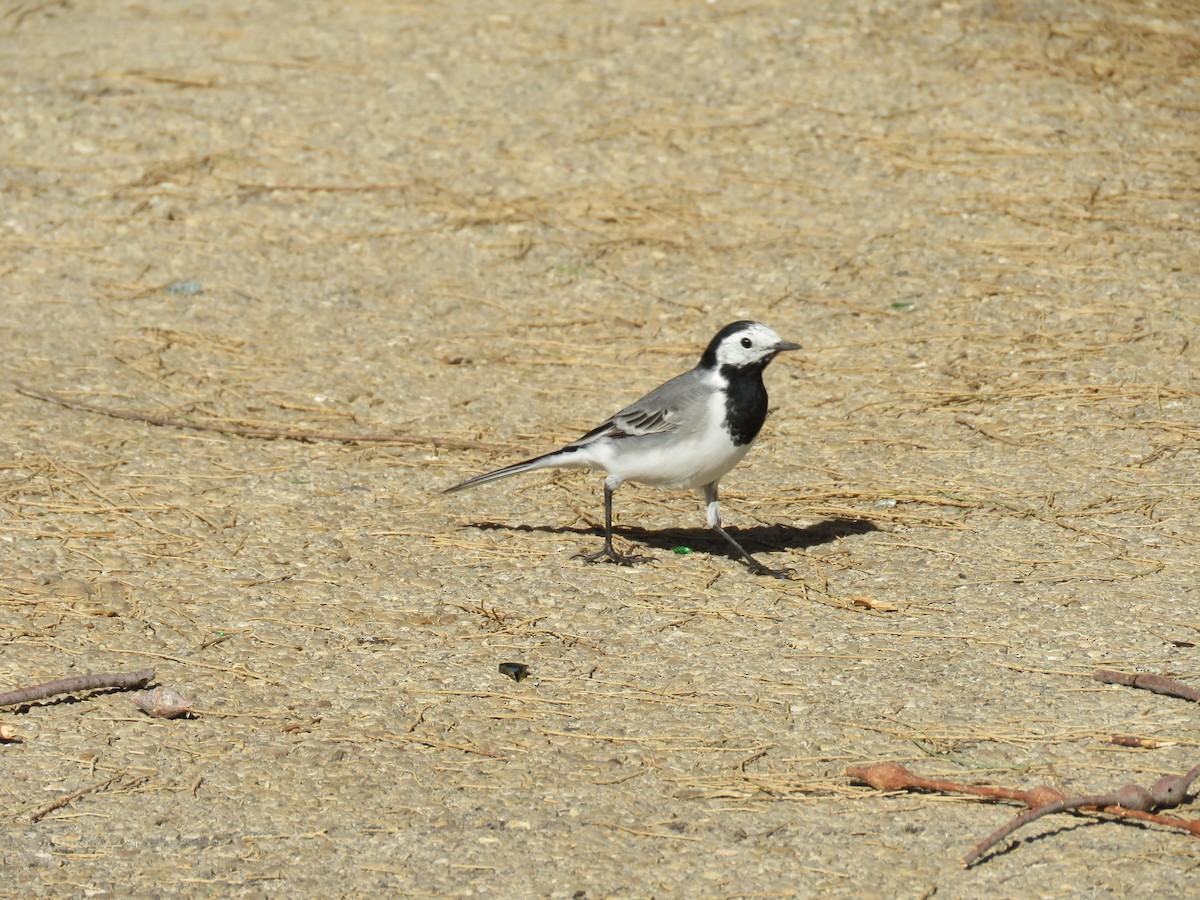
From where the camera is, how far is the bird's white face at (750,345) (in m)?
6.06

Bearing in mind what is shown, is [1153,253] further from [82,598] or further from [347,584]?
[82,598]

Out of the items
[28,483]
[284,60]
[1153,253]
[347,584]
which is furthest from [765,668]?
[284,60]

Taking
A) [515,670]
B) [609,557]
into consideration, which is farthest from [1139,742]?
[609,557]

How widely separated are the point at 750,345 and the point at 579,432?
142 cm

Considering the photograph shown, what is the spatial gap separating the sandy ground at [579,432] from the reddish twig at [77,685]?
7cm

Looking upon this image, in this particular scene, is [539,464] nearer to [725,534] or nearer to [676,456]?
[676,456]

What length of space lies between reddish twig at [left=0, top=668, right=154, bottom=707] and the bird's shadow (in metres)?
1.84

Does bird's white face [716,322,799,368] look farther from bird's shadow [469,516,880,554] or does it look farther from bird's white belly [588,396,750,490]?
bird's shadow [469,516,880,554]

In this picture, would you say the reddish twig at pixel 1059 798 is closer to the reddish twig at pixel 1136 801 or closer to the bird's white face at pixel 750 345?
the reddish twig at pixel 1136 801

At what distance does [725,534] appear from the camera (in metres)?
6.12

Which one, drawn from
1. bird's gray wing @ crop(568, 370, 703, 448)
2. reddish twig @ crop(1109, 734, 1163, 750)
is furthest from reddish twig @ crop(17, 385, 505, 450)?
reddish twig @ crop(1109, 734, 1163, 750)

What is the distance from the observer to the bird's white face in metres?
6.06

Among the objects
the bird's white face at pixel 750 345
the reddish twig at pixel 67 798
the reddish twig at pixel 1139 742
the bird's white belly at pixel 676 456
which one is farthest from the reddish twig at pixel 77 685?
the reddish twig at pixel 1139 742

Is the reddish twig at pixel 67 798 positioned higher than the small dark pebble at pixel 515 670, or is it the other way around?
the small dark pebble at pixel 515 670
